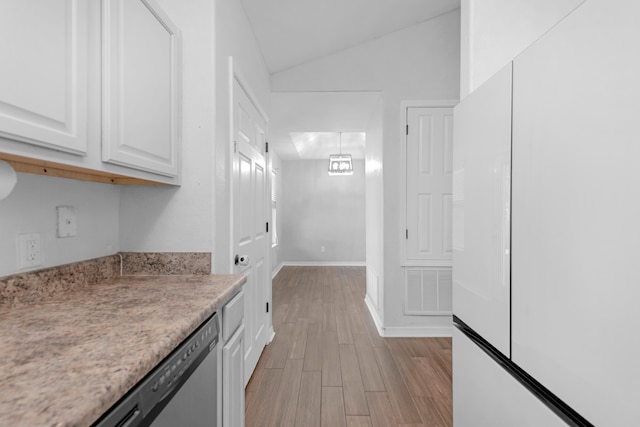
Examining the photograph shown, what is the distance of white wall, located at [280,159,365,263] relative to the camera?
7.49 meters

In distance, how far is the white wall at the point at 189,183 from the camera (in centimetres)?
162

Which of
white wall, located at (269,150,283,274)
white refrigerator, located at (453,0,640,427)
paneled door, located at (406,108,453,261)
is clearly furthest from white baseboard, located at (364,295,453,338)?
white wall, located at (269,150,283,274)

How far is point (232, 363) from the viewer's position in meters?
1.35

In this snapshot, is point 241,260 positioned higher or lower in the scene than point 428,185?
lower

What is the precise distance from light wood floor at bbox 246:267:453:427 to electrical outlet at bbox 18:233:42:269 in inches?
54.3

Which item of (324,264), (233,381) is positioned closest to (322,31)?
(233,381)

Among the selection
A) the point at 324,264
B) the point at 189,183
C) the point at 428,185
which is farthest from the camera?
the point at 324,264

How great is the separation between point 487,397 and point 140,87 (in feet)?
5.48

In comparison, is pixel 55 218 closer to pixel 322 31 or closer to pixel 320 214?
pixel 322 31

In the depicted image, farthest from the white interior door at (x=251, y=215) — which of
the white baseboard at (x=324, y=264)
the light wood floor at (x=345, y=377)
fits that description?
the white baseboard at (x=324, y=264)

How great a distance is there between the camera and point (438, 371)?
2459mm

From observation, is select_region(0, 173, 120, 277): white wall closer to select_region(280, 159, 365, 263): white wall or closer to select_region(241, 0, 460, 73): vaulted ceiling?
select_region(241, 0, 460, 73): vaulted ceiling

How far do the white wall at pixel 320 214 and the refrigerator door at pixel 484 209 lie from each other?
611 cm

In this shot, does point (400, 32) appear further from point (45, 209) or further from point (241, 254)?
point (45, 209)
